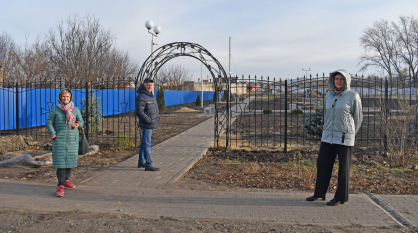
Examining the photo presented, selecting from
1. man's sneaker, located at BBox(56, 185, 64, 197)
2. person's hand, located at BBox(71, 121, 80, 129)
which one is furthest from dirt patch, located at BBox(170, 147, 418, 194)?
person's hand, located at BBox(71, 121, 80, 129)

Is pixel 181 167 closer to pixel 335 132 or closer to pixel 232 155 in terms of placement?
Answer: pixel 232 155

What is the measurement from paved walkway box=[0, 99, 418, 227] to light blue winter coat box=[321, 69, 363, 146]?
37.4 inches

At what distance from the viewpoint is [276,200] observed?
4.88m

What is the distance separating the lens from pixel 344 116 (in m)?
4.53

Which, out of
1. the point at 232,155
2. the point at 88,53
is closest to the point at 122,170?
the point at 232,155

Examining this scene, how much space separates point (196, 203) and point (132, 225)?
1.11 meters

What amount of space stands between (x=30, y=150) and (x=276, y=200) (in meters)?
7.14

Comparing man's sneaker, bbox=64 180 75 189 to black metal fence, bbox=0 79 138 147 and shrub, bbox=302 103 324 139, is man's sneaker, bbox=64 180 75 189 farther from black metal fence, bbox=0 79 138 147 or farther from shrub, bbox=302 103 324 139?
shrub, bbox=302 103 324 139

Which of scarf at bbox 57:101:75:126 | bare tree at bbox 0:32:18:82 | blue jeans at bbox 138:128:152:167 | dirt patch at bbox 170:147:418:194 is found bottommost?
dirt patch at bbox 170:147:418:194

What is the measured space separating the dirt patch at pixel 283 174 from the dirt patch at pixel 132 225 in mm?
1551

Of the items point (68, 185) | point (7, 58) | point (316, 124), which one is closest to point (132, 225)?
point (68, 185)

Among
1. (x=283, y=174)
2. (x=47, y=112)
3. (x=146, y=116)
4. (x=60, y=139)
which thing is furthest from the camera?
(x=47, y=112)

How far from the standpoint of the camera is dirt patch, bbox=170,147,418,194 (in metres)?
5.60

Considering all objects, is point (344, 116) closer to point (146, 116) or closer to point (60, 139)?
point (146, 116)
